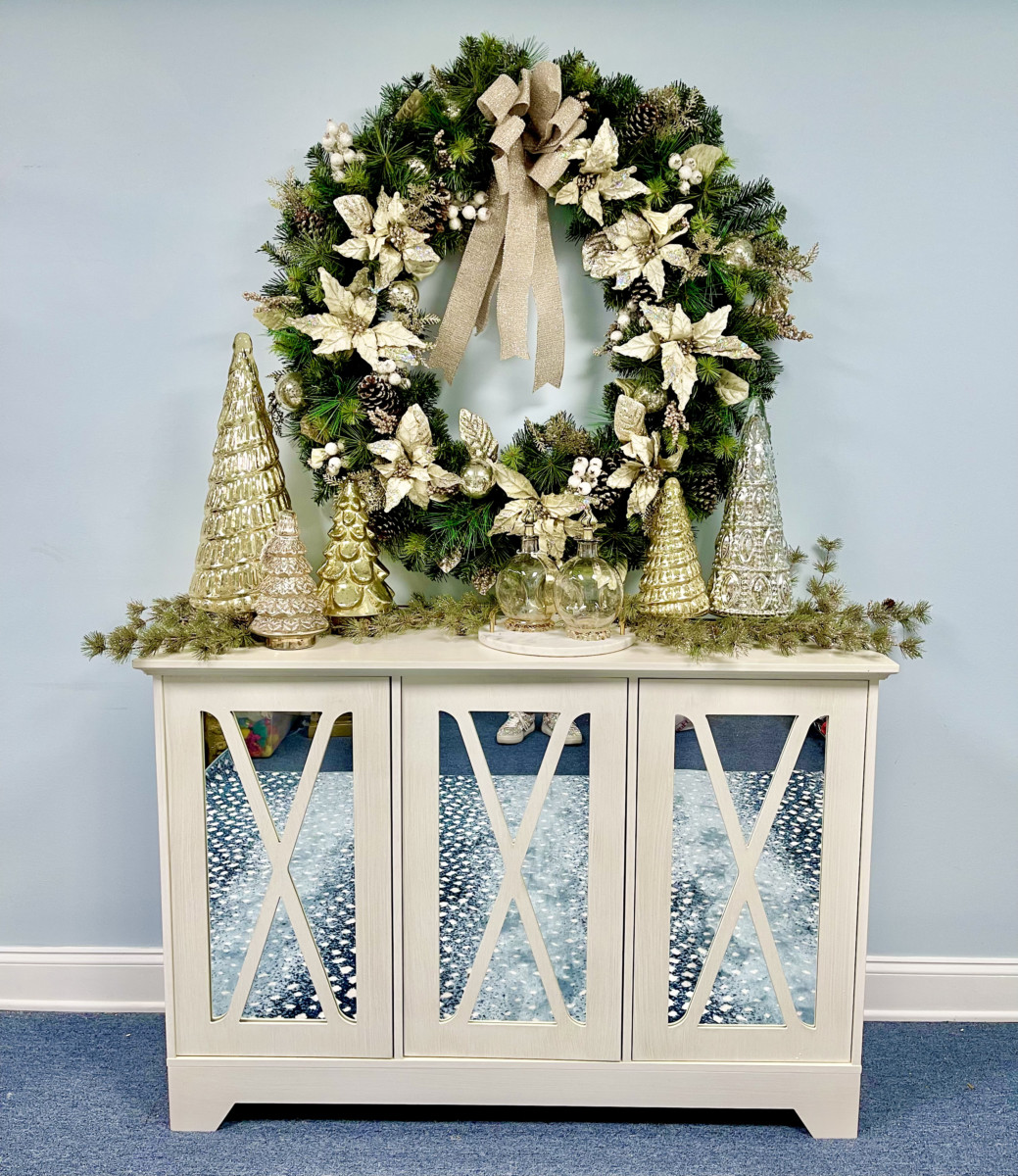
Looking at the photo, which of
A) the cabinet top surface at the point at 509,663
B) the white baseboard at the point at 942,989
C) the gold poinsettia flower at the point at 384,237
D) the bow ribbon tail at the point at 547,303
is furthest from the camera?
the white baseboard at the point at 942,989

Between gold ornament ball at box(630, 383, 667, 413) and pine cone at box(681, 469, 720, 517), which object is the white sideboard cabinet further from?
gold ornament ball at box(630, 383, 667, 413)

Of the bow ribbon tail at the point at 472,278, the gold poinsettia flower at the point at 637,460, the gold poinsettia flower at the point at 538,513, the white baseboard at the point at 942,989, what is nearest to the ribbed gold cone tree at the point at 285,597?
the gold poinsettia flower at the point at 538,513

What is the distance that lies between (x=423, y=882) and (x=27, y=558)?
3.61ft

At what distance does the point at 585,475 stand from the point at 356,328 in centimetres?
50

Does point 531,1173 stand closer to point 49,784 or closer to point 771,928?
point 771,928

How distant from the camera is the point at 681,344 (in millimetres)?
1607

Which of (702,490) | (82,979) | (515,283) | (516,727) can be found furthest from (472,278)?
(82,979)

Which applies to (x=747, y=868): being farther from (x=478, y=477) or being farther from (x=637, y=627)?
(x=478, y=477)

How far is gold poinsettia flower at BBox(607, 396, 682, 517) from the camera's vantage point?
5.28 feet

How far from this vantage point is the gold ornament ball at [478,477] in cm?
165

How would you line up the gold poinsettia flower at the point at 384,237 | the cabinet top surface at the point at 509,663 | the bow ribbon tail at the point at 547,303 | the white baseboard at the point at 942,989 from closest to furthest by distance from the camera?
the cabinet top surface at the point at 509,663, the gold poinsettia flower at the point at 384,237, the bow ribbon tail at the point at 547,303, the white baseboard at the point at 942,989

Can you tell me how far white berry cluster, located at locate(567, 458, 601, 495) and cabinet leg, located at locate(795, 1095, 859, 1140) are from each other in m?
1.19

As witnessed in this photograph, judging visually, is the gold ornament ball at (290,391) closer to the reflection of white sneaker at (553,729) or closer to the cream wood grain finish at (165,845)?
the cream wood grain finish at (165,845)

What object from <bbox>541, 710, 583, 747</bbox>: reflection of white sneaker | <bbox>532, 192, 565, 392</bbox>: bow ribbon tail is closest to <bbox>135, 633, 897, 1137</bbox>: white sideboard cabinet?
<bbox>541, 710, 583, 747</bbox>: reflection of white sneaker
